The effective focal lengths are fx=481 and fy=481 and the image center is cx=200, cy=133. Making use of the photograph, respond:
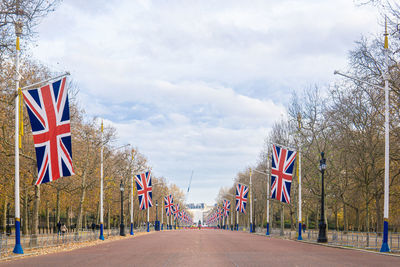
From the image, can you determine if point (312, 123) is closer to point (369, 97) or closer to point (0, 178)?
point (369, 97)

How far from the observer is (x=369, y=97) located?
1606 inches

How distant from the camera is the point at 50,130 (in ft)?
78.1

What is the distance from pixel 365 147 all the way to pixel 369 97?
4272 millimetres

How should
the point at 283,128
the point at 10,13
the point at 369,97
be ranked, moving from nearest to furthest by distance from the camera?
the point at 10,13 < the point at 369,97 < the point at 283,128

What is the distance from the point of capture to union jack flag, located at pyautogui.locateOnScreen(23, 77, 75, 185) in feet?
76.5

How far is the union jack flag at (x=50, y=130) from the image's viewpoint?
2333 centimetres

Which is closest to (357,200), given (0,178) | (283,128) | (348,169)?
(348,169)

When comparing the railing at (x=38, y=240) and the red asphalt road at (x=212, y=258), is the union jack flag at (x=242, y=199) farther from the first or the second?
the red asphalt road at (x=212, y=258)

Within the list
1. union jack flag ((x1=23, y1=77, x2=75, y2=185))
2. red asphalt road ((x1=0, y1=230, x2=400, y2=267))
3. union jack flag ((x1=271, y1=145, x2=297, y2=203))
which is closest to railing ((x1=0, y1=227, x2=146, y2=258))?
red asphalt road ((x1=0, y1=230, x2=400, y2=267))

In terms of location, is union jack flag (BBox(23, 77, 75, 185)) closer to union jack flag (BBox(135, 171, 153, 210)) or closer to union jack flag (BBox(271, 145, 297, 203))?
union jack flag (BBox(271, 145, 297, 203))

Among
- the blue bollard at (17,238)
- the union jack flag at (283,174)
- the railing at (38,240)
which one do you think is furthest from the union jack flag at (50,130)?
the union jack flag at (283,174)

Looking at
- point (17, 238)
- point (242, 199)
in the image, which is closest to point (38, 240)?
point (17, 238)

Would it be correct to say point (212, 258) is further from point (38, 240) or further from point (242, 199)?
point (242, 199)

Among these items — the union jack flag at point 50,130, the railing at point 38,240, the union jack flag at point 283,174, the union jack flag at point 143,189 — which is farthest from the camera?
the union jack flag at point 143,189
